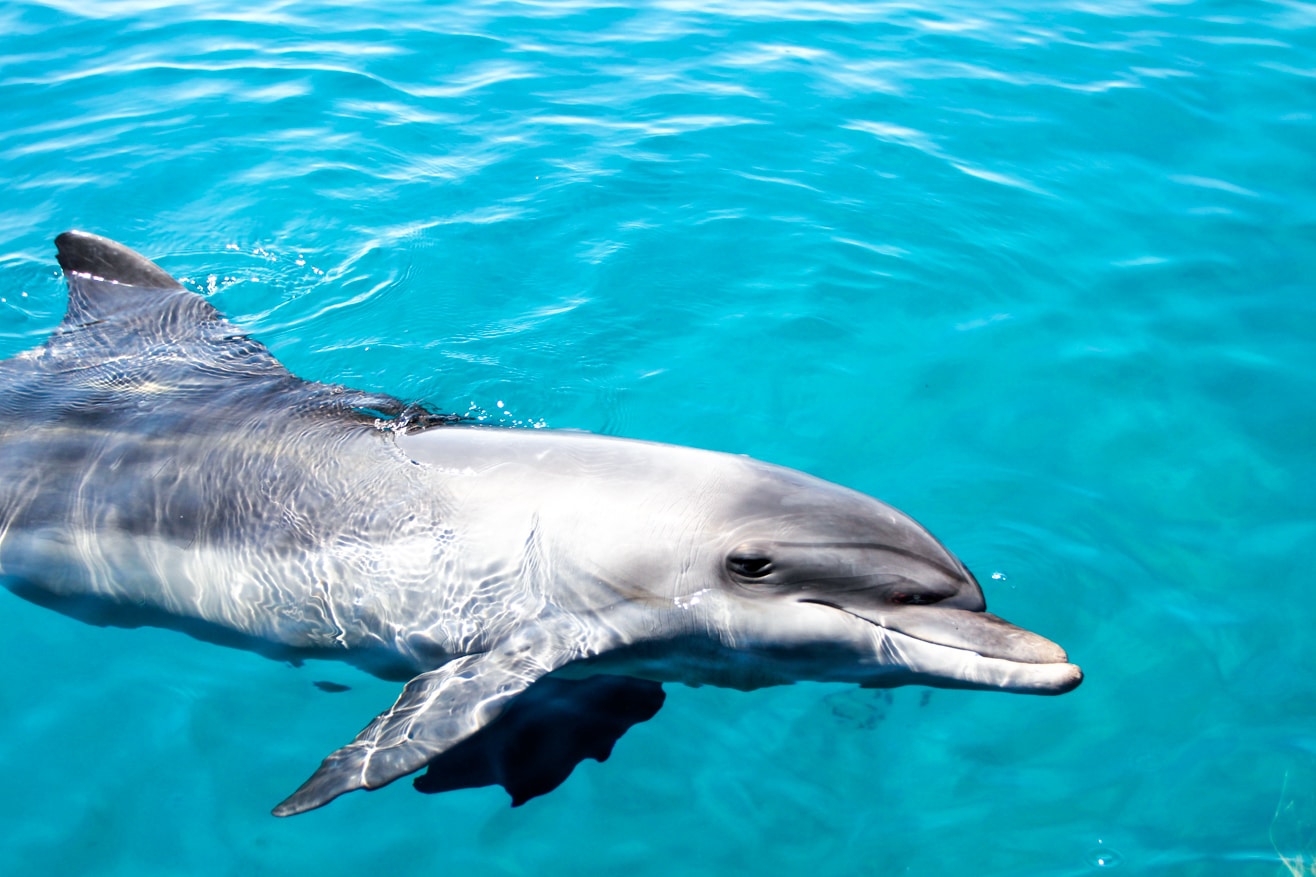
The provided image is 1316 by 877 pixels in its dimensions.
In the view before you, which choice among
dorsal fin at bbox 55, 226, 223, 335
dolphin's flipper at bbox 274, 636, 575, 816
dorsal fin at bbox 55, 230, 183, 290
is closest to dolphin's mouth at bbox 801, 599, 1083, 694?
dolphin's flipper at bbox 274, 636, 575, 816

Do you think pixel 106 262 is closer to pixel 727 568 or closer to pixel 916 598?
pixel 727 568

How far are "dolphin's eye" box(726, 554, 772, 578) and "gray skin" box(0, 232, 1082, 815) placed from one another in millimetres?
10

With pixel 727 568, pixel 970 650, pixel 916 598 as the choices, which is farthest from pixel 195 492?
pixel 970 650

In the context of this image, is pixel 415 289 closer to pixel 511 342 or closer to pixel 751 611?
pixel 511 342

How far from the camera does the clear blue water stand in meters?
5.30

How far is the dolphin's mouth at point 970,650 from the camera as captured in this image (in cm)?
466

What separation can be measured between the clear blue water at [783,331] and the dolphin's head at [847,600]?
635 millimetres

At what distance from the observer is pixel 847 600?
5074mm

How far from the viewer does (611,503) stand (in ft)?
18.1

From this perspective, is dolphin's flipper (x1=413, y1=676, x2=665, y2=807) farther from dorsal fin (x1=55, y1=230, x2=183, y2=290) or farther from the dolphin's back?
dorsal fin (x1=55, y1=230, x2=183, y2=290)

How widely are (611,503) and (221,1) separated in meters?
13.3

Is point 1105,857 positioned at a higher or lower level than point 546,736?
lower

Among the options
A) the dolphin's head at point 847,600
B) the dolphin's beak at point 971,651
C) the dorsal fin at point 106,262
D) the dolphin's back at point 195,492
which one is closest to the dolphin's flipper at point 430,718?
the dolphin's back at point 195,492

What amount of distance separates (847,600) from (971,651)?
63cm
